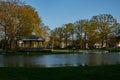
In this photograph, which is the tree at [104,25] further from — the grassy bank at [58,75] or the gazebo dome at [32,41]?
the grassy bank at [58,75]

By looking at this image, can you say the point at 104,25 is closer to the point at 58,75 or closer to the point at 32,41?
the point at 32,41

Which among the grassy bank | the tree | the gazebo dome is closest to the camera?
the grassy bank

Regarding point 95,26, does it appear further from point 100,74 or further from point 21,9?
point 100,74

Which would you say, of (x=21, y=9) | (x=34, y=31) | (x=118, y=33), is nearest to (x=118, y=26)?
(x=118, y=33)

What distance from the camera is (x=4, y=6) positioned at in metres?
61.6

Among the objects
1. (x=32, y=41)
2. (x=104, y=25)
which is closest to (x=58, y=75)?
(x=32, y=41)

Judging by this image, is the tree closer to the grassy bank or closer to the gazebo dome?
the gazebo dome

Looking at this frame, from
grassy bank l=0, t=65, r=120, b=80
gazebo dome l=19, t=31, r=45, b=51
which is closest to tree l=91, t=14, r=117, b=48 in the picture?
gazebo dome l=19, t=31, r=45, b=51

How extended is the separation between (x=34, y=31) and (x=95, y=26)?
2588 centimetres

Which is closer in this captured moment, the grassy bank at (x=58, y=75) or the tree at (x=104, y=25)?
the grassy bank at (x=58, y=75)

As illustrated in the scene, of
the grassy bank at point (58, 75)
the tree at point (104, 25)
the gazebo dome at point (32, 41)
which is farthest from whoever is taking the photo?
the tree at point (104, 25)

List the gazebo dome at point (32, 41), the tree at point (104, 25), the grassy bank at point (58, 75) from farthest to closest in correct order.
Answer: the tree at point (104, 25) < the gazebo dome at point (32, 41) < the grassy bank at point (58, 75)

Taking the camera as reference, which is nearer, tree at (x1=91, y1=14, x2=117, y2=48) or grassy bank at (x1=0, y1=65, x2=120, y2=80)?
grassy bank at (x1=0, y1=65, x2=120, y2=80)

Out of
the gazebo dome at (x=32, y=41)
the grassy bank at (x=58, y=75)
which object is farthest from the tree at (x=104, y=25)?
the grassy bank at (x=58, y=75)
